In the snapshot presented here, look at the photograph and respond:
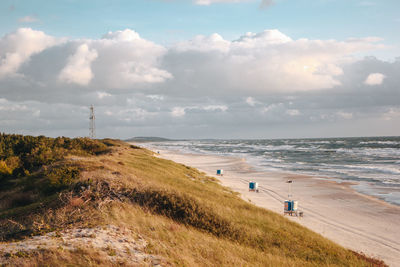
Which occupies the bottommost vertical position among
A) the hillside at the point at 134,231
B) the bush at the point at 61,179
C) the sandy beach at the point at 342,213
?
the sandy beach at the point at 342,213

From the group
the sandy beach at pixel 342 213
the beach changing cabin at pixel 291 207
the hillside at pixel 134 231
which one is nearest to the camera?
the hillside at pixel 134 231

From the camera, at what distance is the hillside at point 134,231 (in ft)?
24.6

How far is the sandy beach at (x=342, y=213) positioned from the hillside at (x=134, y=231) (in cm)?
389

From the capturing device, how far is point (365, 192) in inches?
1193

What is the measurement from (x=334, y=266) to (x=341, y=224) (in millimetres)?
10340

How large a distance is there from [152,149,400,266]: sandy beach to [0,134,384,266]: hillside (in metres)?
3.89

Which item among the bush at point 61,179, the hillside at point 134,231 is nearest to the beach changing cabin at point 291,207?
the hillside at point 134,231

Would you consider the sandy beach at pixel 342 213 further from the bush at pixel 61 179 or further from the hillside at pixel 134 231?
the bush at pixel 61 179

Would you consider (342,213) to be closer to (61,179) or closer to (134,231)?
(134,231)

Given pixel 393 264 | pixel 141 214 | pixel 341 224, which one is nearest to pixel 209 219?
pixel 141 214

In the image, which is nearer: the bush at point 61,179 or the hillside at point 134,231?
the hillside at point 134,231

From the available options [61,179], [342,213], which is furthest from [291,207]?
[61,179]

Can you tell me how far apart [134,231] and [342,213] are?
18895 mm

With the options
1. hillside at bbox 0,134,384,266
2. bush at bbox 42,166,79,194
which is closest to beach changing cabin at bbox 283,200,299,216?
hillside at bbox 0,134,384,266
